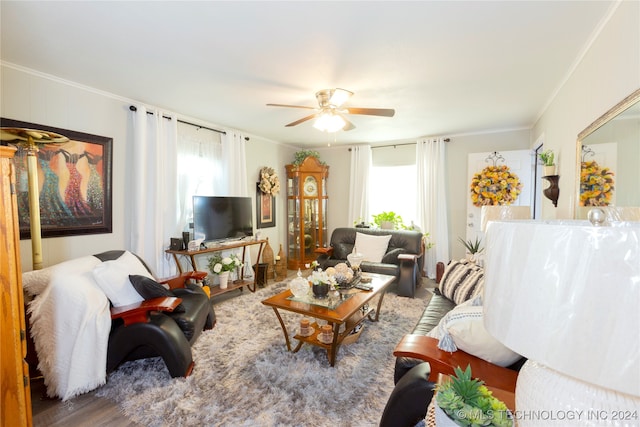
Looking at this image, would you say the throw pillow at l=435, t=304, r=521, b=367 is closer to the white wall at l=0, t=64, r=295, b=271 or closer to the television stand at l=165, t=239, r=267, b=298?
the television stand at l=165, t=239, r=267, b=298

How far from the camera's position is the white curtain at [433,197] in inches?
195

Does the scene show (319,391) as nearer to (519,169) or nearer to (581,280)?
(581,280)

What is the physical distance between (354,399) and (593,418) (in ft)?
5.62

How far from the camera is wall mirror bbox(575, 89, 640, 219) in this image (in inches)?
55.3

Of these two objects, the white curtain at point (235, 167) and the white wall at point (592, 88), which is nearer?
the white wall at point (592, 88)

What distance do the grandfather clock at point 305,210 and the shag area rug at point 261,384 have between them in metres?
2.74

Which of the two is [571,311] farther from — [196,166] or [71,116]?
[196,166]

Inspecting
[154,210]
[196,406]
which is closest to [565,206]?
[196,406]

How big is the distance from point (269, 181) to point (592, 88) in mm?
4174

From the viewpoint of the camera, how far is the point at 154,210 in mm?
3424

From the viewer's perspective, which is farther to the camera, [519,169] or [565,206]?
[519,169]

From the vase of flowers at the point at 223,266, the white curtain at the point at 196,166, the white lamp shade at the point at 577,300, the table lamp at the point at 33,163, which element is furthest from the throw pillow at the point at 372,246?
the white lamp shade at the point at 577,300

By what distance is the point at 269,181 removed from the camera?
5.11m

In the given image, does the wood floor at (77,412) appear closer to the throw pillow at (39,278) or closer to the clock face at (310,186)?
the throw pillow at (39,278)
